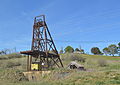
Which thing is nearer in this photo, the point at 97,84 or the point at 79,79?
the point at 97,84

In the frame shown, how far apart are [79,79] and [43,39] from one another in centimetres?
940

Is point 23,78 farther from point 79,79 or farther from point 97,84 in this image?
A: point 97,84

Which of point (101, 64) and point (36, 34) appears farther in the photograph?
point (101, 64)

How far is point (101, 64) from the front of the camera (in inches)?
1535

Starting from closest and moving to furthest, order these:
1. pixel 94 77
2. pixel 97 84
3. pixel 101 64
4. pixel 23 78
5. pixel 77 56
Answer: pixel 97 84, pixel 94 77, pixel 23 78, pixel 101 64, pixel 77 56

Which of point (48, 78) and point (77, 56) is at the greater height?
point (77, 56)

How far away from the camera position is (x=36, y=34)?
21.7m

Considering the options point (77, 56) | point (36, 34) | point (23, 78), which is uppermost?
point (36, 34)

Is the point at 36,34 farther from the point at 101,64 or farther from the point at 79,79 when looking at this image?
the point at 101,64

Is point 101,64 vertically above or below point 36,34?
below

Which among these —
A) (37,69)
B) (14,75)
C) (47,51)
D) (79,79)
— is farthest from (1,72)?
(79,79)

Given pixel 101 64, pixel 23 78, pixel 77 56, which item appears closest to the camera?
pixel 23 78

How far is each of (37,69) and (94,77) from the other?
26.3ft

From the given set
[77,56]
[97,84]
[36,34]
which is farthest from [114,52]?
[97,84]
